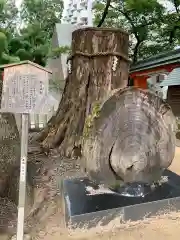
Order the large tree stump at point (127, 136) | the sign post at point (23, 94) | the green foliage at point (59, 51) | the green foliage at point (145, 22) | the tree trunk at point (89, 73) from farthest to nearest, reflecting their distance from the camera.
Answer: the green foliage at point (145, 22), the green foliage at point (59, 51), the tree trunk at point (89, 73), the large tree stump at point (127, 136), the sign post at point (23, 94)

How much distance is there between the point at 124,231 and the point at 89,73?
6.86ft

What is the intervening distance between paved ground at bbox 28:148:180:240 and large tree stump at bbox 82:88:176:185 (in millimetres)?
384

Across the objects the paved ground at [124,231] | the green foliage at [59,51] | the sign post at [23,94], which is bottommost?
the paved ground at [124,231]

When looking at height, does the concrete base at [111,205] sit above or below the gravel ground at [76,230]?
above

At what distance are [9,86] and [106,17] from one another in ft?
36.4

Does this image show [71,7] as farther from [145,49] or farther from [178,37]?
[178,37]

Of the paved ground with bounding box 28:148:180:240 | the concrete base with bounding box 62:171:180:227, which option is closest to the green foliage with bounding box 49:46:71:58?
the concrete base with bounding box 62:171:180:227

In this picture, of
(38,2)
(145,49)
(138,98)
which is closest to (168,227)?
(138,98)

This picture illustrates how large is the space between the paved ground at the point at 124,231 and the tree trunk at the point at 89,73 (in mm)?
1359

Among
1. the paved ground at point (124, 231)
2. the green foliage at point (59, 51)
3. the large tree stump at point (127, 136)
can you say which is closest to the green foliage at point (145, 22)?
the green foliage at point (59, 51)

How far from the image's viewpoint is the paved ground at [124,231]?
6.10ft

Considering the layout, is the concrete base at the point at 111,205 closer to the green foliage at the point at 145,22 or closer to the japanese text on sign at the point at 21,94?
the japanese text on sign at the point at 21,94

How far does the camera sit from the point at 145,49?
41.5 ft

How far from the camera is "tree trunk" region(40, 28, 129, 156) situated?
10.6ft
